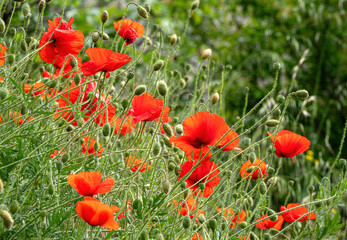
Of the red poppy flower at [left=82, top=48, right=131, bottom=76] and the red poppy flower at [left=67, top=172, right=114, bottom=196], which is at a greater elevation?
the red poppy flower at [left=82, top=48, right=131, bottom=76]

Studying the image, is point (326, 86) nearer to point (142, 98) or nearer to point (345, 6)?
→ point (345, 6)

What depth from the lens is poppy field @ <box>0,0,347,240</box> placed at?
1.11 meters

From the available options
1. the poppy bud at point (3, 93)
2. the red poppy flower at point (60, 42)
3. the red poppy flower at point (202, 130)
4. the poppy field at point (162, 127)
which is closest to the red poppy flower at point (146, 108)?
the poppy field at point (162, 127)

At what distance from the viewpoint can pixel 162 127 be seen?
4.90 feet

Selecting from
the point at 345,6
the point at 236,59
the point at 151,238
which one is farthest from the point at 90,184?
the point at 345,6

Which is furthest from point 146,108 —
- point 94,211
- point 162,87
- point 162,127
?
point 94,211

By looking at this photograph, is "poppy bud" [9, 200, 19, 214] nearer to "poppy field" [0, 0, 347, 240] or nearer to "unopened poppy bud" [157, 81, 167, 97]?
"poppy field" [0, 0, 347, 240]

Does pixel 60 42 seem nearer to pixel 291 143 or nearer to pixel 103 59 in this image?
pixel 103 59

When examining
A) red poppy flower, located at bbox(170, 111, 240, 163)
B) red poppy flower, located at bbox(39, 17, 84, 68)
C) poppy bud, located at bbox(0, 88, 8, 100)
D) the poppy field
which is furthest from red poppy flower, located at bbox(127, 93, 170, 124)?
poppy bud, located at bbox(0, 88, 8, 100)

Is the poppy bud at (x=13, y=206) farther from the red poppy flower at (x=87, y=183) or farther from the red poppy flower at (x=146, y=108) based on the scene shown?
the red poppy flower at (x=146, y=108)

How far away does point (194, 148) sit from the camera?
1166mm

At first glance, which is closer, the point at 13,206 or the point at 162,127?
the point at 13,206

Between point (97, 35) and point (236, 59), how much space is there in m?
3.25

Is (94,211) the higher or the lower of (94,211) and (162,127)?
the higher
